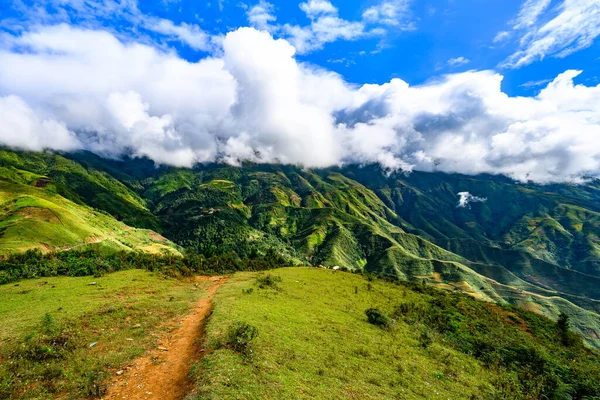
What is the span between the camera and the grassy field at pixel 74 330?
1782 centimetres

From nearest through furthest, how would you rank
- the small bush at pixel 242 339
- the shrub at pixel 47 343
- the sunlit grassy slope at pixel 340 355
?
the sunlit grassy slope at pixel 340 355 → the shrub at pixel 47 343 → the small bush at pixel 242 339

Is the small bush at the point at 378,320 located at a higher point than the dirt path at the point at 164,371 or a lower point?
lower

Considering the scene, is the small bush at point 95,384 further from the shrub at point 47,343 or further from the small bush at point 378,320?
the small bush at point 378,320

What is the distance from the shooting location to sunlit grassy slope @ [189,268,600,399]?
62.2ft

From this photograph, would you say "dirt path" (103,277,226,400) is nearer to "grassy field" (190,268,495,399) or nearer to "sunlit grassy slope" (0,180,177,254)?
"grassy field" (190,268,495,399)

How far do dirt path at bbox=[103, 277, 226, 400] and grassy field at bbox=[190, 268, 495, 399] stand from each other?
1521 millimetres

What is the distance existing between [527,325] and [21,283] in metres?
89.8

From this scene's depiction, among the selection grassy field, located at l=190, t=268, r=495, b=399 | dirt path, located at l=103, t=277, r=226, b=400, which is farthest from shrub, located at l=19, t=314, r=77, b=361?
grassy field, located at l=190, t=268, r=495, b=399

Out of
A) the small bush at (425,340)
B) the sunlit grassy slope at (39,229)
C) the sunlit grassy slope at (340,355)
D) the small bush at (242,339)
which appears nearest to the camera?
the sunlit grassy slope at (340,355)

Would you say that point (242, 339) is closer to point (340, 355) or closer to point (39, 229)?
point (340, 355)

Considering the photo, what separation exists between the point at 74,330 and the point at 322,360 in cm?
2162

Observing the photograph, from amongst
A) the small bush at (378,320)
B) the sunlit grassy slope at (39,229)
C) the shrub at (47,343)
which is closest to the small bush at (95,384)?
the shrub at (47,343)

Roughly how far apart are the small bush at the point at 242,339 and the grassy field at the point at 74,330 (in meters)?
7.18

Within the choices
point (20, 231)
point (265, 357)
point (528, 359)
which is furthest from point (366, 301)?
point (20, 231)
